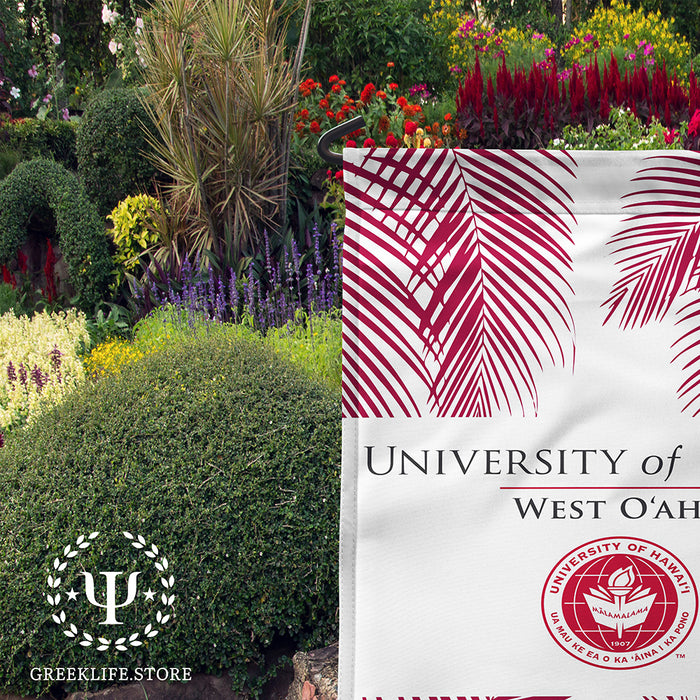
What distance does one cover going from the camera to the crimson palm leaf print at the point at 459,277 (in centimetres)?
120

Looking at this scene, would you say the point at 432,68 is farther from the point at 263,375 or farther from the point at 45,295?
the point at 263,375

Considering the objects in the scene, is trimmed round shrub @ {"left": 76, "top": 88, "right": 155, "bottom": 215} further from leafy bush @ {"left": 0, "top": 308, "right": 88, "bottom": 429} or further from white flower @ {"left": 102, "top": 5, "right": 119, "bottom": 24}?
white flower @ {"left": 102, "top": 5, "right": 119, "bottom": 24}

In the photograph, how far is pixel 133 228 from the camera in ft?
20.7

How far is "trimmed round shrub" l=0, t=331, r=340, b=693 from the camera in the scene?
2.42m

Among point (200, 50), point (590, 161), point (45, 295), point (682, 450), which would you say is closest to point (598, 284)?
point (590, 161)

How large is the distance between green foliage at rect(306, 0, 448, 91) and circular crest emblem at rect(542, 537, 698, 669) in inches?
354

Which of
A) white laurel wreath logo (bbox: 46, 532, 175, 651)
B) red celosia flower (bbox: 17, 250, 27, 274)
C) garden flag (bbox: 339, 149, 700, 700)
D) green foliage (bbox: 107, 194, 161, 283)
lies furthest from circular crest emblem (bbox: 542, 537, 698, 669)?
red celosia flower (bbox: 17, 250, 27, 274)

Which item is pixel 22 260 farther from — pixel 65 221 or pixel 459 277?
pixel 459 277

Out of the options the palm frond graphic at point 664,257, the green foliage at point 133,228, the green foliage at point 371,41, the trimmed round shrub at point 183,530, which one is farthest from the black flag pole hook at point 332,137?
the green foliage at point 371,41

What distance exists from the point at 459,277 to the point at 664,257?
1.14 ft

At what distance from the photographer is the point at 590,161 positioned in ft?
3.89

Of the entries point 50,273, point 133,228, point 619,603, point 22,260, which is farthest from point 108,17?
point 619,603

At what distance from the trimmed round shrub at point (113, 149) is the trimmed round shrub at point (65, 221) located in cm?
19

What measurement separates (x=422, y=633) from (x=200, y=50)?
557 centimetres
